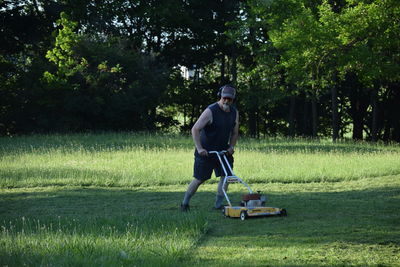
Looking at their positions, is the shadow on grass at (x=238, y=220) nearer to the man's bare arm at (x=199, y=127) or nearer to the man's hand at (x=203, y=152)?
the man's hand at (x=203, y=152)

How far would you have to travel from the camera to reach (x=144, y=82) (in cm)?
3250

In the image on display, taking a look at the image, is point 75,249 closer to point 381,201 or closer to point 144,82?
point 381,201

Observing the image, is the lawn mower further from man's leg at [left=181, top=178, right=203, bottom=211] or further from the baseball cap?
the baseball cap

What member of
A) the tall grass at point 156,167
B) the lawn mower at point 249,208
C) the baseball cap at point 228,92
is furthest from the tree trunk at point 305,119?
the lawn mower at point 249,208

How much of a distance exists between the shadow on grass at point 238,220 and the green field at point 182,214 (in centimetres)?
2

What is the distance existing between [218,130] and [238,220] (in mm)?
1460

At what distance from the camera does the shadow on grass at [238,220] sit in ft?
21.8

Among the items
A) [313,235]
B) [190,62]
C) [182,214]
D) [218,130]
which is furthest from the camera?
[190,62]

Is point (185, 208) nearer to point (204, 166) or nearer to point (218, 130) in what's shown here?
point (204, 166)

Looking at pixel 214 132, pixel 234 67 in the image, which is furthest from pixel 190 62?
pixel 214 132

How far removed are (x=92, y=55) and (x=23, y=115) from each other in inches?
208

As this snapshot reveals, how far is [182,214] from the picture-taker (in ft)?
28.6

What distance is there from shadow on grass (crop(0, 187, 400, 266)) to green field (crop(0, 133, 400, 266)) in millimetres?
18

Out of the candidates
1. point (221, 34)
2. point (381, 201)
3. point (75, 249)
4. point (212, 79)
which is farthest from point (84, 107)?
point (75, 249)
